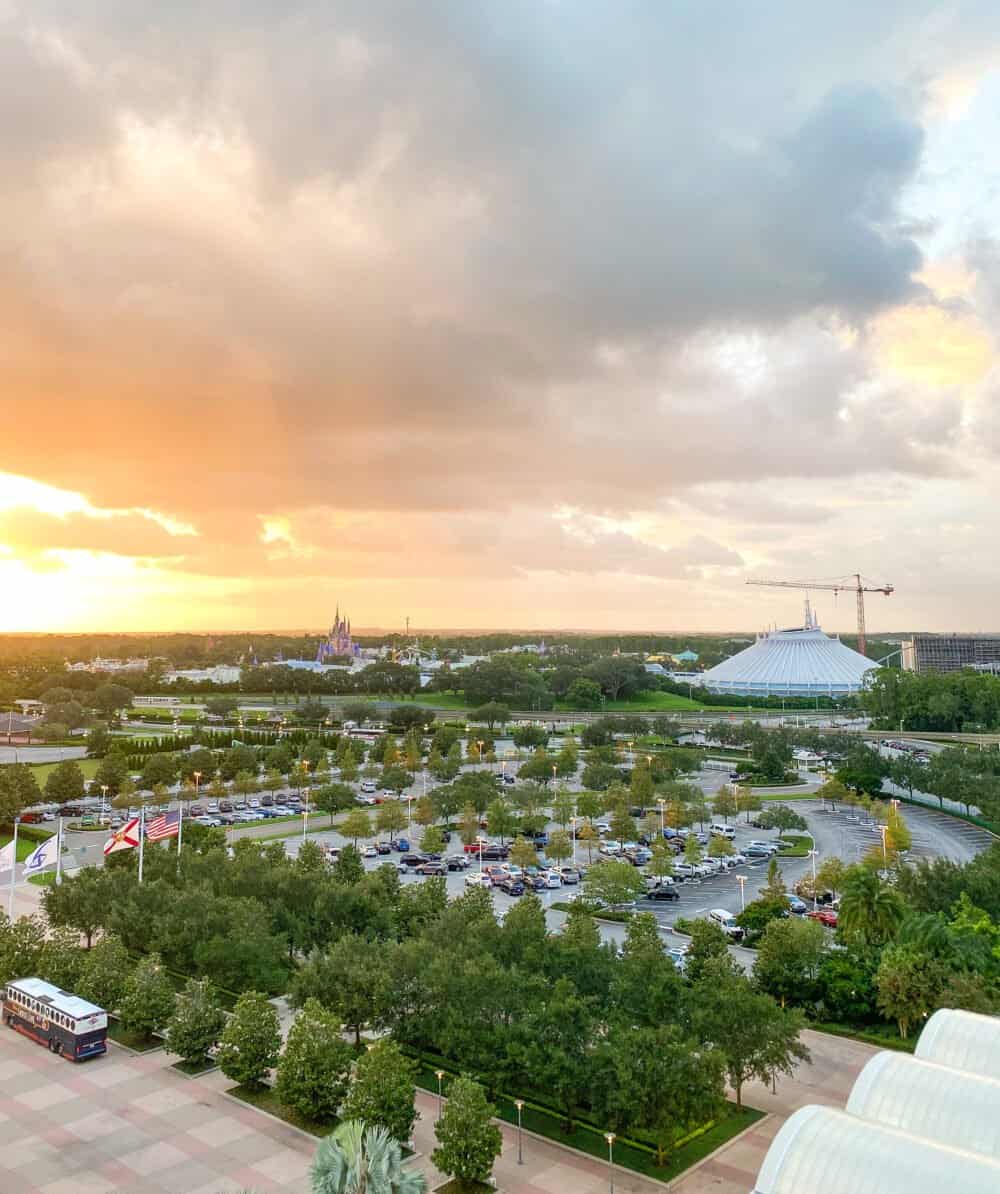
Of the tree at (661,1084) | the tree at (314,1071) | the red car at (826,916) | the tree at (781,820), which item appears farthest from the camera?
the tree at (781,820)

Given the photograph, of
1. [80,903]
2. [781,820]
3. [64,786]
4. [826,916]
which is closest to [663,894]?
[826,916]

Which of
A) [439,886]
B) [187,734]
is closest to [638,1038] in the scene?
[439,886]

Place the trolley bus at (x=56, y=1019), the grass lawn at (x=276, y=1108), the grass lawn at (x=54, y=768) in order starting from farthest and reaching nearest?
the grass lawn at (x=54, y=768) < the trolley bus at (x=56, y=1019) < the grass lawn at (x=276, y=1108)

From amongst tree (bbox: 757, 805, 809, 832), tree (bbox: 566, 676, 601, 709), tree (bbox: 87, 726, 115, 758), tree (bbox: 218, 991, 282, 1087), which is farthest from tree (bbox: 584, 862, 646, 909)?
tree (bbox: 566, 676, 601, 709)

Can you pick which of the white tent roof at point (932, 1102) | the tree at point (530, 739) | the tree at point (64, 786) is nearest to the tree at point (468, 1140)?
the white tent roof at point (932, 1102)

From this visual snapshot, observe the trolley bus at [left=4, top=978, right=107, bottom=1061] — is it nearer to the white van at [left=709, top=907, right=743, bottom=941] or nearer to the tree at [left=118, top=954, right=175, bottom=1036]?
the tree at [left=118, top=954, right=175, bottom=1036]

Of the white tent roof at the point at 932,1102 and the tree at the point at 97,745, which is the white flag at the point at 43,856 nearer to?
the white tent roof at the point at 932,1102
